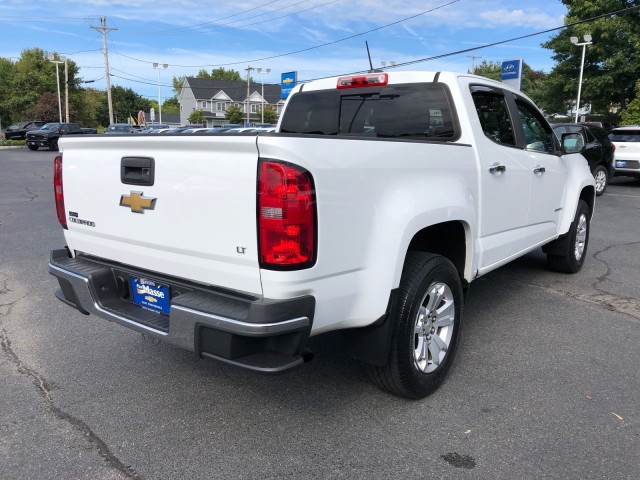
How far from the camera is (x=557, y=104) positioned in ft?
123

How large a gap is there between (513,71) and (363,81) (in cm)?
1554

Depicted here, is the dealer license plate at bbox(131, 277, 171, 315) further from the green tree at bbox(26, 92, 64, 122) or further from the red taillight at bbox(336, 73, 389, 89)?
the green tree at bbox(26, 92, 64, 122)

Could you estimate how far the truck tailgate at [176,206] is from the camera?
2416 mm

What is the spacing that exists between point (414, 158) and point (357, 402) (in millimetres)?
1497

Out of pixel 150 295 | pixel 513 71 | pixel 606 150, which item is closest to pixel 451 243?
pixel 150 295

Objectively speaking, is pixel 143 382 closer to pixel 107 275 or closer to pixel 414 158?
pixel 107 275

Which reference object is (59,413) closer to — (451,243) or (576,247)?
(451,243)

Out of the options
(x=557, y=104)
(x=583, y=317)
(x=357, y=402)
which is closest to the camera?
(x=357, y=402)

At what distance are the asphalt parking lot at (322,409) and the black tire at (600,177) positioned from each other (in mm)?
9552

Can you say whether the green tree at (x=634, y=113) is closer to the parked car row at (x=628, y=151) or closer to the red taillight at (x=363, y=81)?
the parked car row at (x=628, y=151)

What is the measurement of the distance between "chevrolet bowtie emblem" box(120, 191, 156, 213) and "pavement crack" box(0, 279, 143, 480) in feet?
4.08

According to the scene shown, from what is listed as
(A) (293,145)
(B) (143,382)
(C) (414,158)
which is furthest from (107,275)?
(C) (414,158)

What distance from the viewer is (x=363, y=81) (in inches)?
162

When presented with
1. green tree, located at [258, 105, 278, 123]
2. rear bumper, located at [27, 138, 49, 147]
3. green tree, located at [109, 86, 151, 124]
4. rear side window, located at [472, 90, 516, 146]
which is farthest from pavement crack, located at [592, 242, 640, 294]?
green tree, located at [109, 86, 151, 124]
